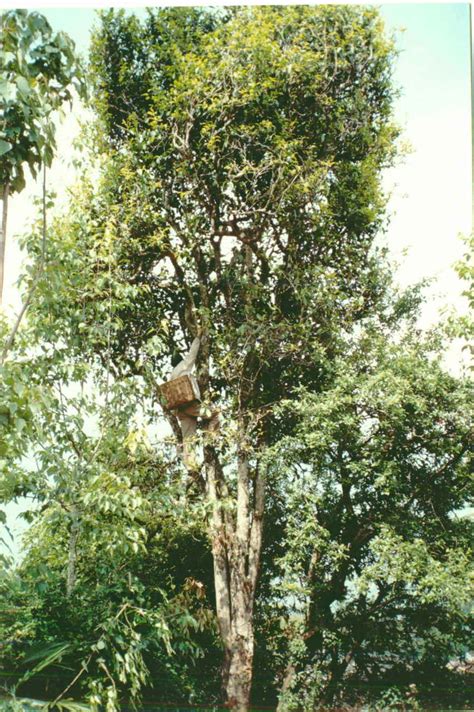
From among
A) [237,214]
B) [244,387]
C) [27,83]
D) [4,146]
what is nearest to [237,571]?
[244,387]

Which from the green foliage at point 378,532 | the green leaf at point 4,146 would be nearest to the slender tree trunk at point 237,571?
the green foliage at point 378,532

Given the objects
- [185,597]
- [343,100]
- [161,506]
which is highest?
[343,100]

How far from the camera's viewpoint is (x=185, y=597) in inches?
150

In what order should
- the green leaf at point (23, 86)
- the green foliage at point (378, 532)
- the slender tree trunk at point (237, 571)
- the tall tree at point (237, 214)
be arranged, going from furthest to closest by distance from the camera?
the tall tree at point (237, 214)
the slender tree trunk at point (237, 571)
the green foliage at point (378, 532)
the green leaf at point (23, 86)

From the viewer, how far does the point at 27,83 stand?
7.83 feet

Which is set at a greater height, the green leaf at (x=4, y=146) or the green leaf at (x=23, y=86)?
the green leaf at (x=23, y=86)

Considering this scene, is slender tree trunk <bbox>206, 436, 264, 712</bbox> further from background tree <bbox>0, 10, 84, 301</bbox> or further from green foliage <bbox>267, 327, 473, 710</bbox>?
background tree <bbox>0, 10, 84, 301</bbox>

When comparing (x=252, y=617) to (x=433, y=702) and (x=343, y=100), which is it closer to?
A: (x=433, y=702)

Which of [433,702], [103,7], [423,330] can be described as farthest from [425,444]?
[103,7]

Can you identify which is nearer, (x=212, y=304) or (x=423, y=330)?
(x=423, y=330)

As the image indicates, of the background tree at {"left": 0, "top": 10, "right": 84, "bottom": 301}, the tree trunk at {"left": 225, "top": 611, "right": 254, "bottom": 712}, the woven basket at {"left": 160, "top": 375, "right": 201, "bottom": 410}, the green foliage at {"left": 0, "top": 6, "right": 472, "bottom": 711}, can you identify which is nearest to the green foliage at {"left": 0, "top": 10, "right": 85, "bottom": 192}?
the background tree at {"left": 0, "top": 10, "right": 84, "bottom": 301}

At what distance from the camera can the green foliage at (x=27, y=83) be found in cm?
242

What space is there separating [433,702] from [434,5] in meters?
3.57

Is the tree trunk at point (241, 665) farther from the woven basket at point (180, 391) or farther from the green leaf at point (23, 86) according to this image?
the green leaf at point (23, 86)
